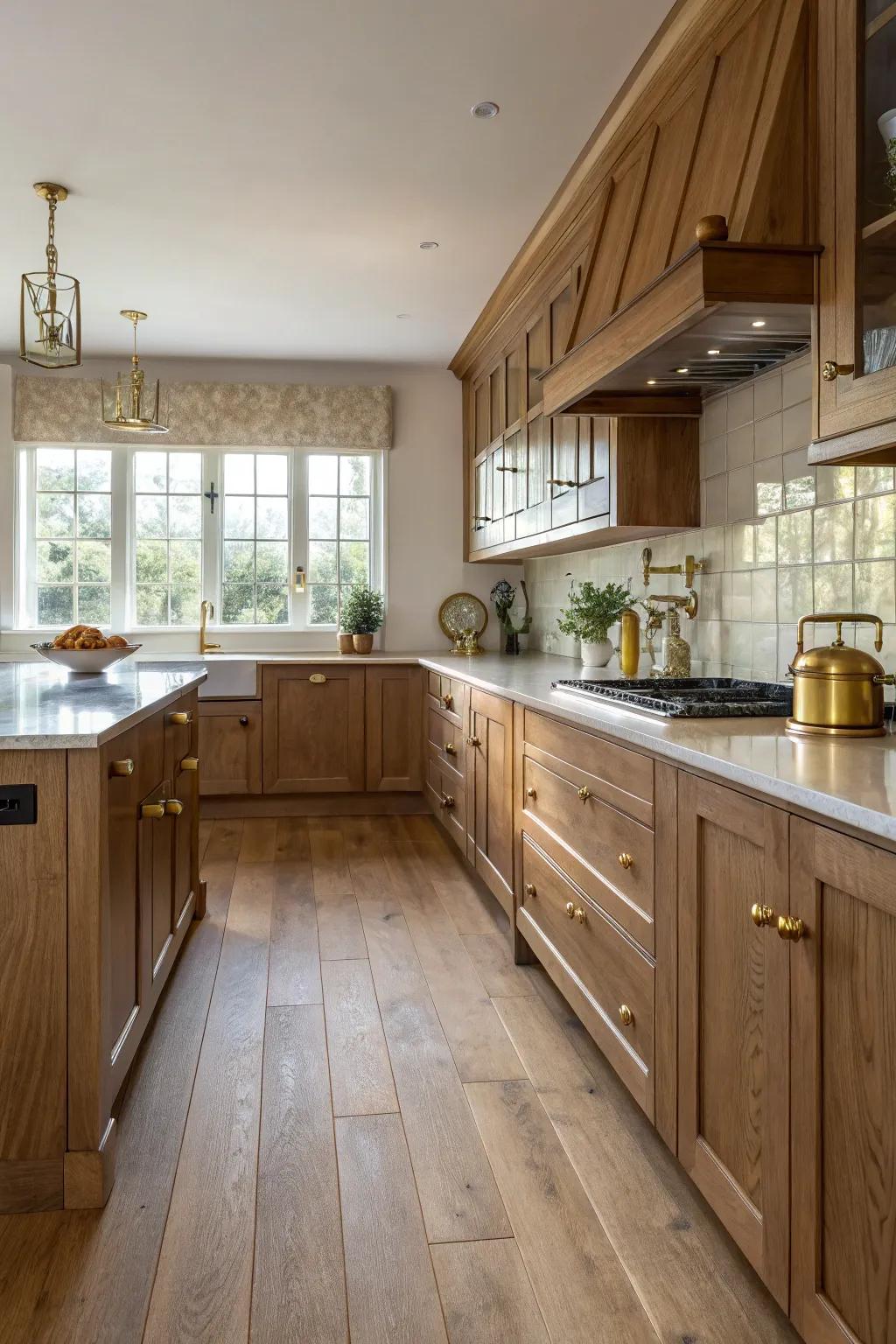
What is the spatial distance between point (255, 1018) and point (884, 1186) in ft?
5.87

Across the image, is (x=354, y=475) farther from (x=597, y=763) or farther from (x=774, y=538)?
(x=597, y=763)

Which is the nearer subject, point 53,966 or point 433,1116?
point 53,966

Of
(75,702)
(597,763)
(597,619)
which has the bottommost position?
(597,763)

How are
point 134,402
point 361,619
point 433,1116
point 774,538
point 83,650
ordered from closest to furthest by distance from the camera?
1. point 433,1116
2. point 774,538
3. point 83,650
4. point 134,402
5. point 361,619

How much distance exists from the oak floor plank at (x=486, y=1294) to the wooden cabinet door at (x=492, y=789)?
4.74ft

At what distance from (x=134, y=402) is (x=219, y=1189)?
10.5 feet

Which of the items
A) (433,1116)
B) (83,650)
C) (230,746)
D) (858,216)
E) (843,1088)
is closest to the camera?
(843,1088)

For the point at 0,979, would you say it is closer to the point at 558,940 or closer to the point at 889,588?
the point at 558,940

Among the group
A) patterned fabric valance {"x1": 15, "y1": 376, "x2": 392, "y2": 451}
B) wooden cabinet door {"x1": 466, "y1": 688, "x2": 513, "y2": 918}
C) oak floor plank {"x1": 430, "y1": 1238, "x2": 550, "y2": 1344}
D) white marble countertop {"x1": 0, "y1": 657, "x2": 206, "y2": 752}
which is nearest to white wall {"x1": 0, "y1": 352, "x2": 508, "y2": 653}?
patterned fabric valance {"x1": 15, "y1": 376, "x2": 392, "y2": 451}

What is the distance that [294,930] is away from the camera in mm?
3262

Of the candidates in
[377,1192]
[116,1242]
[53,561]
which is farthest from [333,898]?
[53,561]

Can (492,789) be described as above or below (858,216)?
below

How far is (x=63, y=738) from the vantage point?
1.71 m

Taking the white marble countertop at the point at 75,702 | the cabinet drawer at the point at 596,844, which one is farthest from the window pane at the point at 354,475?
the cabinet drawer at the point at 596,844
